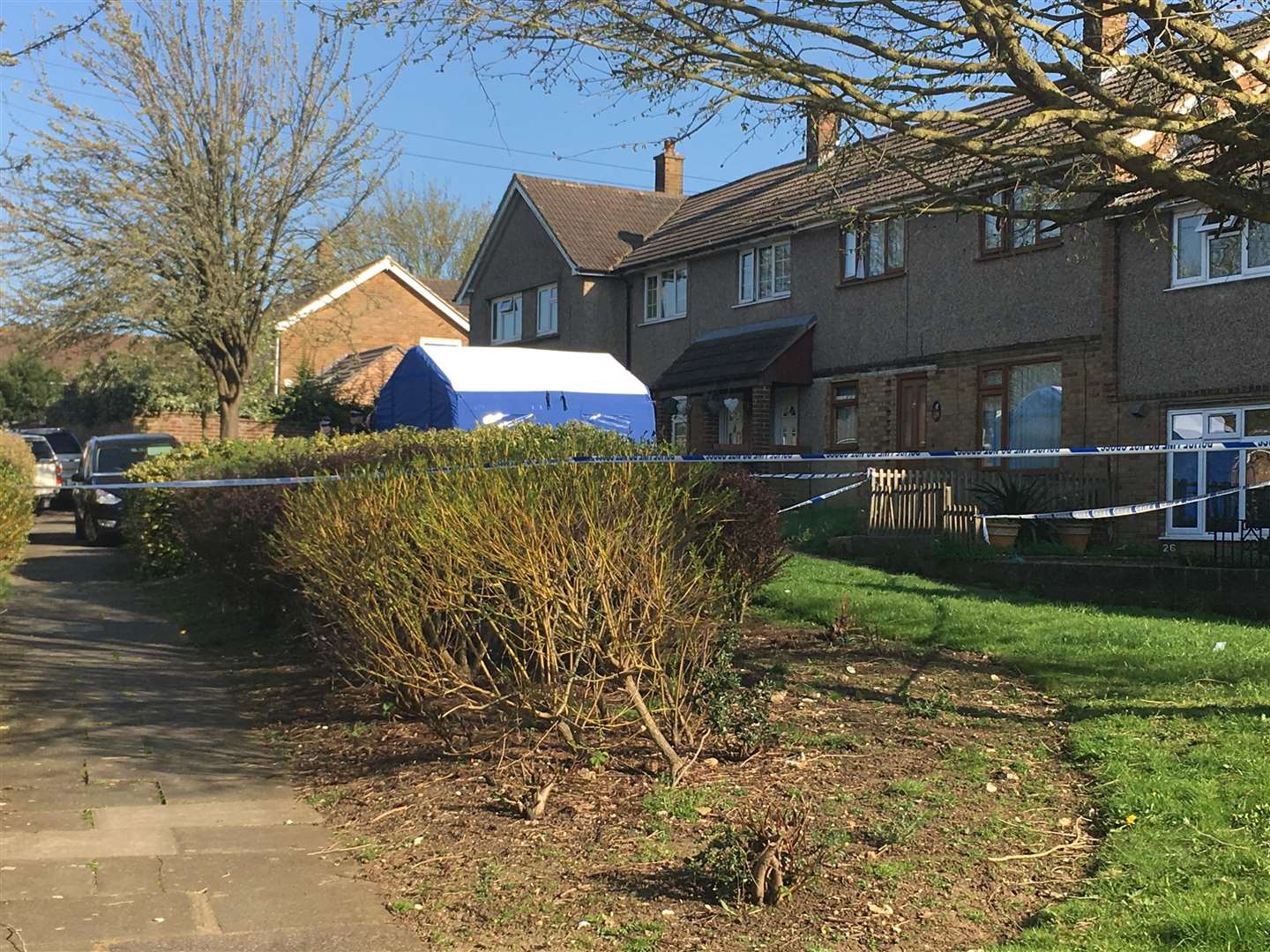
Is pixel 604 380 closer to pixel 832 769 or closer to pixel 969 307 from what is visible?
pixel 969 307

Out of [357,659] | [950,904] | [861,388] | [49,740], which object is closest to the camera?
[950,904]

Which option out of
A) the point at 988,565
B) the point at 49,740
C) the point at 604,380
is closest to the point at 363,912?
the point at 49,740

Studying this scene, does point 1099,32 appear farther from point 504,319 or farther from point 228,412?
point 504,319

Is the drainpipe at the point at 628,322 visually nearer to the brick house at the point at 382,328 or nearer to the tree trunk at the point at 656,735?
the brick house at the point at 382,328

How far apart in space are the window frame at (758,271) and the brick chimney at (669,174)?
9.88 m

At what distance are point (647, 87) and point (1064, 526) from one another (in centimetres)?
1180

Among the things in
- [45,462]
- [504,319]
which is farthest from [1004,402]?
[45,462]

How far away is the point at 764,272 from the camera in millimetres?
25844

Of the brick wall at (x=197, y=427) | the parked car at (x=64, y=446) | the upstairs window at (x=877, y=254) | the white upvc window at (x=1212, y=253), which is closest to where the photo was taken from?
the white upvc window at (x=1212, y=253)

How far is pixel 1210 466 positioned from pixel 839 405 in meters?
7.74

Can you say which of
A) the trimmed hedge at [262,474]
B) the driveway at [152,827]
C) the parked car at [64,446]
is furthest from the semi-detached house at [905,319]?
the parked car at [64,446]

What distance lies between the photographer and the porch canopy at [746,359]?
2381 cm

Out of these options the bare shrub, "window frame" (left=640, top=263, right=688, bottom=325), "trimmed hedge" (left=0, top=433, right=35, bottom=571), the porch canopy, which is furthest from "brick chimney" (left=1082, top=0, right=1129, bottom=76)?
"window frame" (left=640, top=263, right=688, bottom=325)

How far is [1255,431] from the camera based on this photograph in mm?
16734
